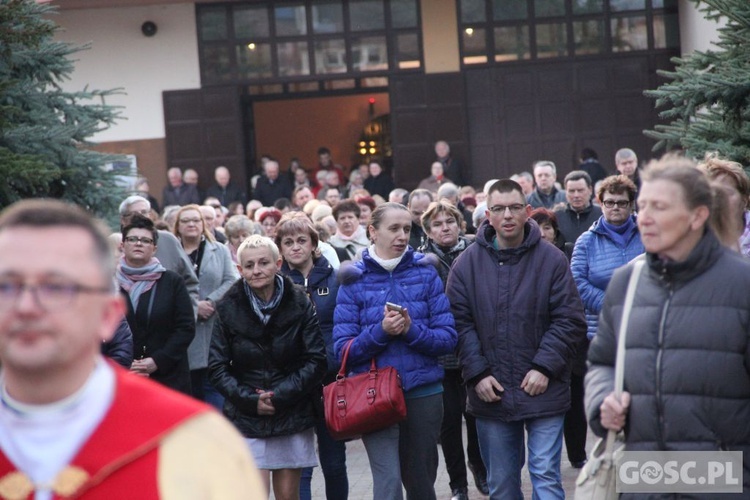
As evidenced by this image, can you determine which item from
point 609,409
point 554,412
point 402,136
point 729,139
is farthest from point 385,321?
point 402,136

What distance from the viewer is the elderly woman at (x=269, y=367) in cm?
738

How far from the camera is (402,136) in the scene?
78.4 feet

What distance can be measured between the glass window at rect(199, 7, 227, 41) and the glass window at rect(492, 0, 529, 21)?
4.97 metres

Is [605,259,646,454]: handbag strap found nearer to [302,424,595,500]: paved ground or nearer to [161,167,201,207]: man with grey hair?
[302,424,595,500]: paved ground

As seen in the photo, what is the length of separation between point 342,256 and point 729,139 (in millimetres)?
3737

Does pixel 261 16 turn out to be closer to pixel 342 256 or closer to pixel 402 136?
pixel 402 136

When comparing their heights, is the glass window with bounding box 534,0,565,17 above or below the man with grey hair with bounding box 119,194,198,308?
above

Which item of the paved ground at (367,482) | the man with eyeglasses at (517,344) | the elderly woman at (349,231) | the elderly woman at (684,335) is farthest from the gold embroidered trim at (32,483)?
the elderly woman at (349,231)

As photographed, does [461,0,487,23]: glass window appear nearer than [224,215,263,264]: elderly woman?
No

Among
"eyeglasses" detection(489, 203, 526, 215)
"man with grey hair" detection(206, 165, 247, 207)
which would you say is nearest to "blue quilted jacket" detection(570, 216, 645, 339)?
"eyeglasses" detection(489, 203, 526, 215)

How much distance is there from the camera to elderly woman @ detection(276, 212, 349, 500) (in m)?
8.23

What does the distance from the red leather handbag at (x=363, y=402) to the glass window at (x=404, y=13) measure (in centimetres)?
1658

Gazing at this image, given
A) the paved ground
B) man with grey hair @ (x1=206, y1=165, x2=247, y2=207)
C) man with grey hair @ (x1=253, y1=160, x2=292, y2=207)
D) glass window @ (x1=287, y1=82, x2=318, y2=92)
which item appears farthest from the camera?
glass window @ (x1=287, y1=82, x2=318, y2=92)

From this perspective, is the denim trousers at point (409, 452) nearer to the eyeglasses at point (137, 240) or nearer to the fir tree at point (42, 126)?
the eyeglasses at point (137, 240)
